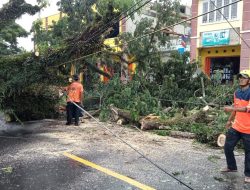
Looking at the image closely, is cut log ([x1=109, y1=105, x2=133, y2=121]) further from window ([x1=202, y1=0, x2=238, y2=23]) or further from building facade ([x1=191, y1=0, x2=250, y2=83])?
window ([x1=202, y1=0, x2=238, y2=23])

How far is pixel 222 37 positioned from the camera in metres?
21.9

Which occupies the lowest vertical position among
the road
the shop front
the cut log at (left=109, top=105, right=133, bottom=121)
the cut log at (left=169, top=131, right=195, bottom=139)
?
the road

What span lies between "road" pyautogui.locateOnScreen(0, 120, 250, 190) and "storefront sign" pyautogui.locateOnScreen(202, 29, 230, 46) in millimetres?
13856

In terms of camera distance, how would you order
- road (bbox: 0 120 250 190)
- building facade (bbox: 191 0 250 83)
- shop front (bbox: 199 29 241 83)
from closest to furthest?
road (bbox: 0 120 250 190), building facade (bbox: 191 0 250 83), shop front (bbox: 199 29 241 83)

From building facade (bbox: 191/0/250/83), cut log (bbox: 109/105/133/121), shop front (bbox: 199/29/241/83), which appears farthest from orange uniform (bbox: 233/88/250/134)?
shop front (bbox: 199/29/241/83)

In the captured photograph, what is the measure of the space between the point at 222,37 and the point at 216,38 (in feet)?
1.62

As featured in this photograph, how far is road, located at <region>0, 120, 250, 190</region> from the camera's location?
Answer: 17.5 ft

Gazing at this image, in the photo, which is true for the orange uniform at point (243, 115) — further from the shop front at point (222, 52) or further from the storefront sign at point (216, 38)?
the storefront sign at point (216, 38)

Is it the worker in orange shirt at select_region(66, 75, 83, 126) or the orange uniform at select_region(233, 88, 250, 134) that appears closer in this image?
the orange uniform at select_region(233, 88, 250, 134)

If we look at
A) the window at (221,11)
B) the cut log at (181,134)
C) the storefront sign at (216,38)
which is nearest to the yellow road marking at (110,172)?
the cut log at (181,134)

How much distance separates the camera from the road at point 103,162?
5.34 meters

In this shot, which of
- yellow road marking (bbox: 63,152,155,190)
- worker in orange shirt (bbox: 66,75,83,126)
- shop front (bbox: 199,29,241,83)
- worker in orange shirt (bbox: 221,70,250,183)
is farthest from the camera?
shop front (bbox: 199,29,241,83)

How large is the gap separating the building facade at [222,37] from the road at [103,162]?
12.9 metres

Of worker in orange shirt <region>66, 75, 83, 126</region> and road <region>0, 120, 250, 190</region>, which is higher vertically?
worker in orange shirt <region>66, 75, 83, 126</region>
